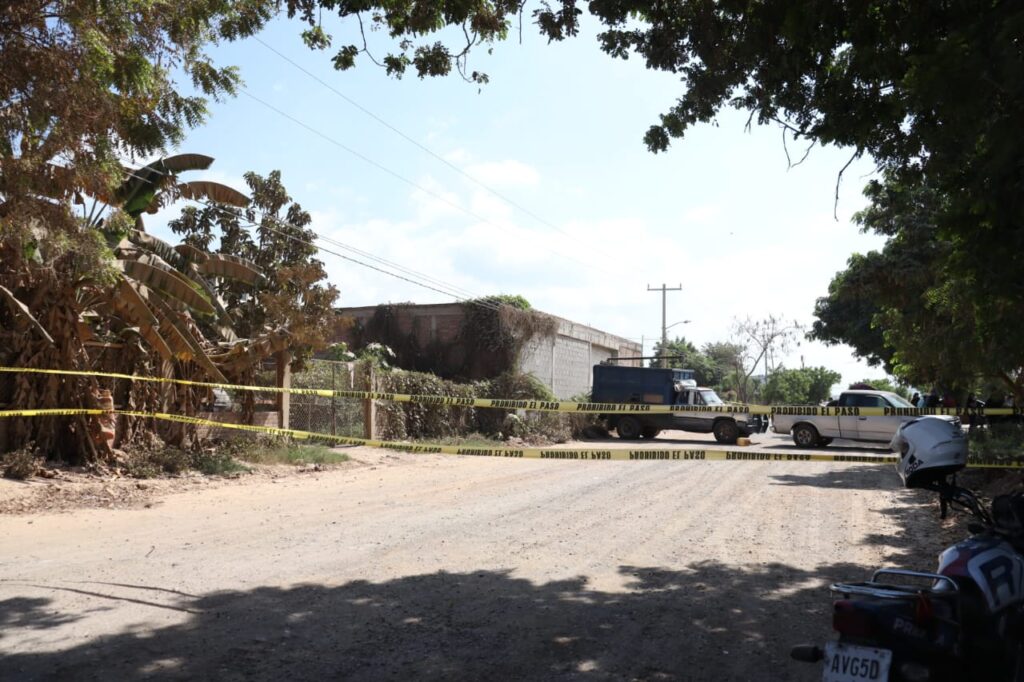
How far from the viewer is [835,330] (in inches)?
1607

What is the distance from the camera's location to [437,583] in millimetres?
6793

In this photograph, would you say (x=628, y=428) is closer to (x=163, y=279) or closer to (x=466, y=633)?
(x=163, y=279)

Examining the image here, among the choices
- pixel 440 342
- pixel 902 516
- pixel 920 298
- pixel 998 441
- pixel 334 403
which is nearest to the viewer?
pixel 902 516

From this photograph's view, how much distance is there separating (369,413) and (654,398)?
12011 millimetres

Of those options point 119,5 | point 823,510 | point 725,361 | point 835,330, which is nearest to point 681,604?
point 823,510

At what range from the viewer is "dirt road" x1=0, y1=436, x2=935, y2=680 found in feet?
16.5

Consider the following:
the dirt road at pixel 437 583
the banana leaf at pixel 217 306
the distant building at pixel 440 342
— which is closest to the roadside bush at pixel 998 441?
the dirt road at pixel 437 583

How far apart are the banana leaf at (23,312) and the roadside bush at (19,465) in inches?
67.8

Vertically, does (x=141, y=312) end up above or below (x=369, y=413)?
above

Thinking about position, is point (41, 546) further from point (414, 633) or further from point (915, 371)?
point (915, 371)

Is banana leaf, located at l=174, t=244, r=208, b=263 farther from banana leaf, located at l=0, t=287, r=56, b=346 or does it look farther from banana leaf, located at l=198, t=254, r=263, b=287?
banana leaf, located at l=0, t=287, r=56, b=346

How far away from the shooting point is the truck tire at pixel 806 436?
2559cm

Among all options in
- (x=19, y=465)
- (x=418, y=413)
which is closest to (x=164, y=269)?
(x=19, y=465)

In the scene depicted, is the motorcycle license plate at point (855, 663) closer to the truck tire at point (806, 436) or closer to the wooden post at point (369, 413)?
the wooden post at point (369, 413)
